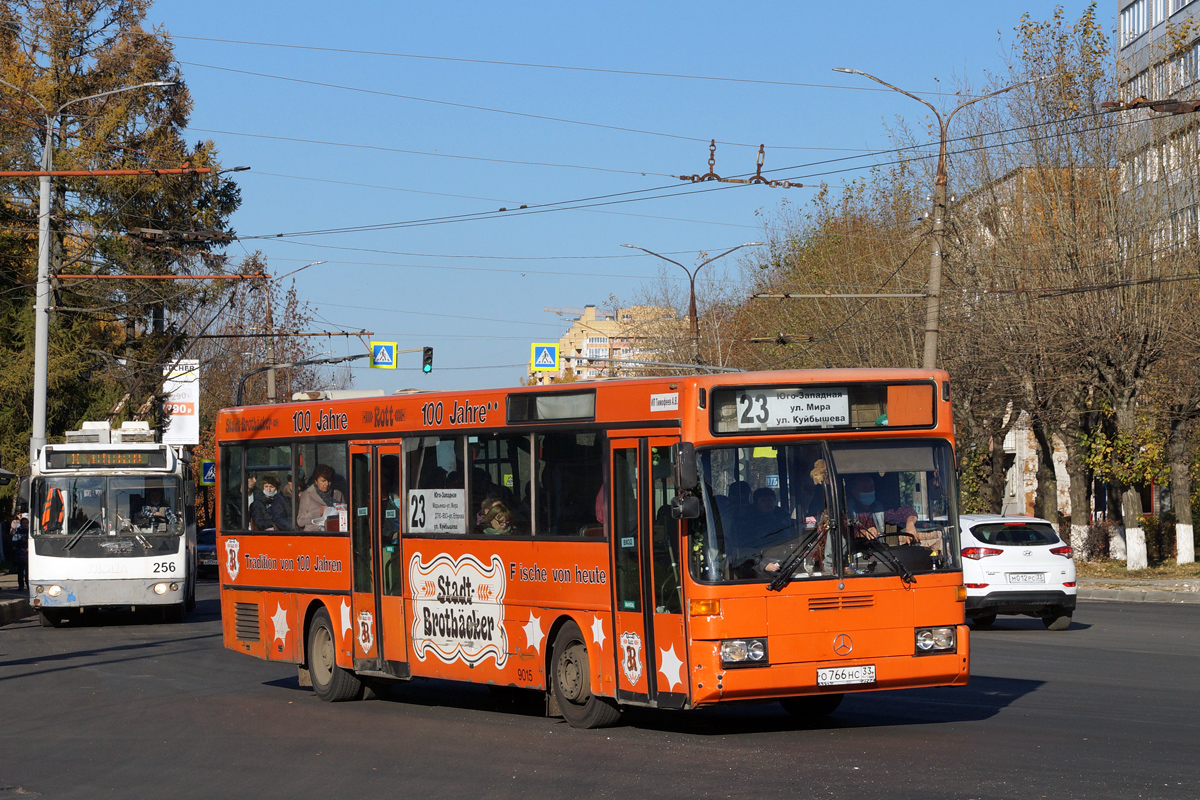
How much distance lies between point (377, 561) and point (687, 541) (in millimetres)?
4440

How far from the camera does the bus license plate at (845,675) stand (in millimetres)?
10688

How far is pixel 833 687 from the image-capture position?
421 inches

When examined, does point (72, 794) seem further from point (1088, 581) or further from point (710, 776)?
point (1088, 581)

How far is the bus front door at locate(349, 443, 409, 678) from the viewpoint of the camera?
45.8ft

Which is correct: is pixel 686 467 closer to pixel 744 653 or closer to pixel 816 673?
pixel 744 653

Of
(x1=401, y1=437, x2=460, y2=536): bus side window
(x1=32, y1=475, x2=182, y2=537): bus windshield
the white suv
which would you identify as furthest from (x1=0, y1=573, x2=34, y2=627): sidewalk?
the white suv

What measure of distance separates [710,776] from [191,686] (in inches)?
328

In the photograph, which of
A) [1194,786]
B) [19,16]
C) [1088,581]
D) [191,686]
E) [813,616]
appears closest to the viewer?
[1194,786]

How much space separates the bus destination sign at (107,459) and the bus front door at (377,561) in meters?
12.1

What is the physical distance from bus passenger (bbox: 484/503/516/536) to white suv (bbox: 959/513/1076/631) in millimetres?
9722

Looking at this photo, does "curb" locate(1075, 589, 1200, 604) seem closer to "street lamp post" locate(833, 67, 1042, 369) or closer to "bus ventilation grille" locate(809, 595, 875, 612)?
"street lamp post" locate(833, 67, 1042, 369)

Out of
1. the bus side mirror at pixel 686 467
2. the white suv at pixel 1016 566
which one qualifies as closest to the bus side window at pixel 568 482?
the bus side mirror at pixel 686 467

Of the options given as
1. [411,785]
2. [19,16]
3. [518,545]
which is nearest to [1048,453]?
[19,16]

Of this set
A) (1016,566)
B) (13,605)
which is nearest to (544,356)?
(13,605)
